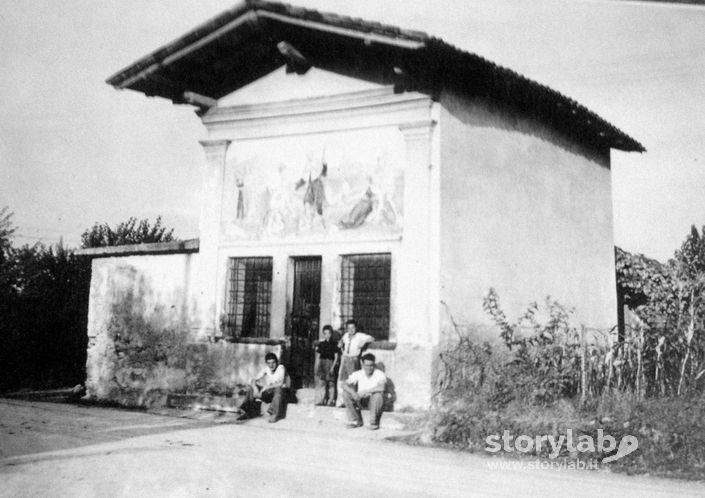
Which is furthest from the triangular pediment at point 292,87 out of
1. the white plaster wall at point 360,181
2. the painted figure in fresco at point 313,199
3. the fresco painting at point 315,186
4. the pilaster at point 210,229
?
the painted figure in fresco at point 313,199

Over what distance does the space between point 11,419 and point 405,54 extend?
22.7 ft

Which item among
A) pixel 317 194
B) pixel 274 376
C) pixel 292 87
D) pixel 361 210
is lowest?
pixel 274 376

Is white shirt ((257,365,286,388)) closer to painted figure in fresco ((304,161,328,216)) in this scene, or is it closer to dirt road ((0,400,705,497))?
dirt road ((0,400,705,497))

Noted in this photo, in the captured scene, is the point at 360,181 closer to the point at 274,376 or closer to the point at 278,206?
the point at 278,206

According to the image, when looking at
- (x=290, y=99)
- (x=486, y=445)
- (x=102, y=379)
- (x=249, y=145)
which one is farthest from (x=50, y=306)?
(x=486, y=445)

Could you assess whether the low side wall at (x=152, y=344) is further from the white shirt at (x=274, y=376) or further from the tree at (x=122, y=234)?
the tree at (x=122, y=234)

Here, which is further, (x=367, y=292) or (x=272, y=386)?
(x=367, y=292)

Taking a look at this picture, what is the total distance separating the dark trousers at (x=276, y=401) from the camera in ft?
30.8

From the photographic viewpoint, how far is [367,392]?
29.0 ft

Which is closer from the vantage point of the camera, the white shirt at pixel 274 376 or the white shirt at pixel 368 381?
the white shirt at pixel 368 381

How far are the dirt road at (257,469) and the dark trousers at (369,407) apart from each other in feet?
0.96

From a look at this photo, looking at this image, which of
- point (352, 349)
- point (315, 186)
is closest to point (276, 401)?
point (352, 349)

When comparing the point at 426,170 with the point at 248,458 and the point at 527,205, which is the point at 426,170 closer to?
the point at 527,205

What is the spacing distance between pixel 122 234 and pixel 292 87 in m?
12.7
